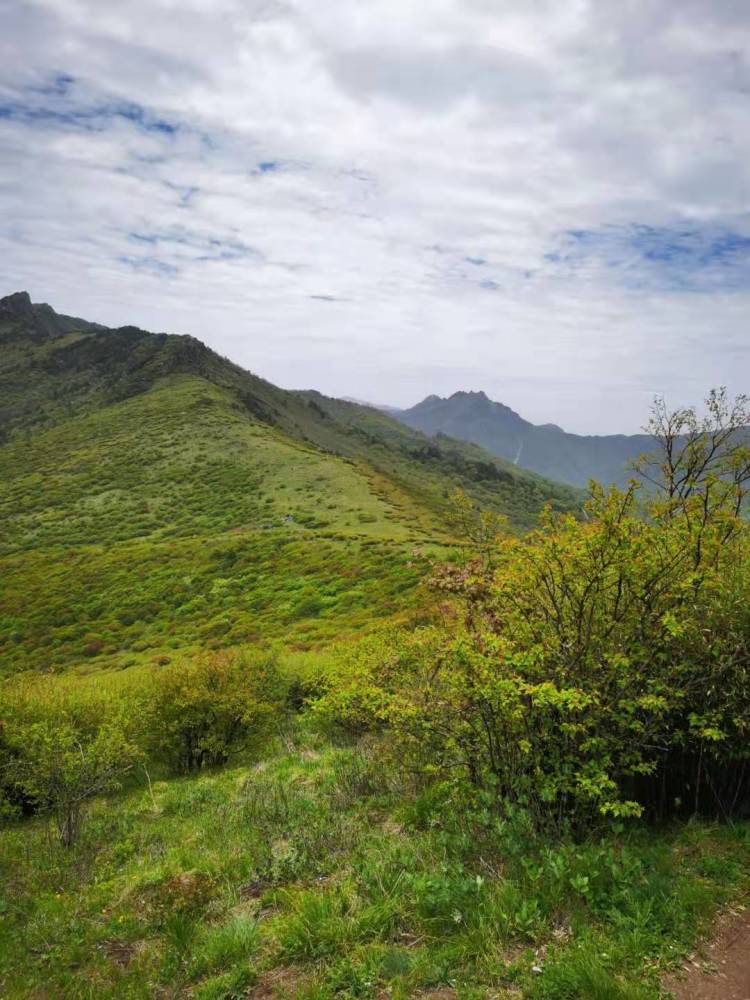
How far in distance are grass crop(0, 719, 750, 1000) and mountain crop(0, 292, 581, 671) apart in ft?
13.4

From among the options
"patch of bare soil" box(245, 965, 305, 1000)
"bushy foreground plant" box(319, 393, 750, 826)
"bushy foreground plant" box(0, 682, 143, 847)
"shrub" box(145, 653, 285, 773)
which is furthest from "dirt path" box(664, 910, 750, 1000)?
"shrub" box(145, 653, 285, 773)

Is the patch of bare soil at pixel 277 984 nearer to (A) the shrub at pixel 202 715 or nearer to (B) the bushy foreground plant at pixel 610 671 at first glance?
(B) the bushy foreground plant at pixel 610 671

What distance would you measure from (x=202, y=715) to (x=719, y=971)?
41.6 feet

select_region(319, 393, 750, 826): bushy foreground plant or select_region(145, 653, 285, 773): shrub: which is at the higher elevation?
select_region(319, 393, 750, 826): bushy foreground plant

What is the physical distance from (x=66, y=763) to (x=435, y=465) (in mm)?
182440

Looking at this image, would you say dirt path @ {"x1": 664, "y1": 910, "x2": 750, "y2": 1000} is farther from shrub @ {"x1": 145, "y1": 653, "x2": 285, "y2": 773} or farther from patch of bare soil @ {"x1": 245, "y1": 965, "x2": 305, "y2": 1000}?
shrub @ {"x1": 145, "y1": 653, "x2": 285, "y2": 773}

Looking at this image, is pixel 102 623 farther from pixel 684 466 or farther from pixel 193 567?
pixel 684 466

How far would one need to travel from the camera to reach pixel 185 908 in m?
6.82

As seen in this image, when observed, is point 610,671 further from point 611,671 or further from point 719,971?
point 719,971

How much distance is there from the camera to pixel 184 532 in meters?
63.6

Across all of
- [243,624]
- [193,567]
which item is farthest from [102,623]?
[243,624]

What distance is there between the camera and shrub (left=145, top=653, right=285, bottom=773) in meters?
14.7

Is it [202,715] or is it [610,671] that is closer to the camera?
[610,671]

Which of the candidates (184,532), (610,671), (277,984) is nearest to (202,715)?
(277,984)
